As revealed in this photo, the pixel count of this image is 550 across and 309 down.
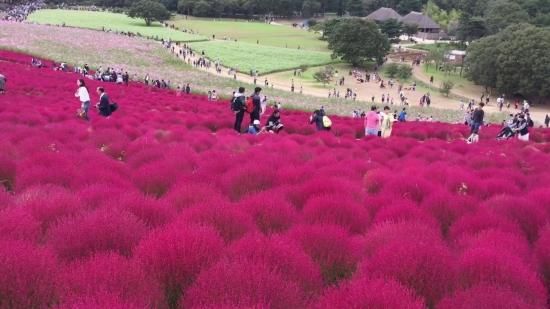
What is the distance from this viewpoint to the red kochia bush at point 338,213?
189 inches

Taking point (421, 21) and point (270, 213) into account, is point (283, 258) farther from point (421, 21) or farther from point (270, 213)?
point (421, 21)

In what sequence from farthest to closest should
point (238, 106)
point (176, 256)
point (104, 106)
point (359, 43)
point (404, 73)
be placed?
point (359, 43)
point (404, 73)
point (104, 106)
point (238, 106)
point (176, 256)

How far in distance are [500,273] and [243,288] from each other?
5.91 feet

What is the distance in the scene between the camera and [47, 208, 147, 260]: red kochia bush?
3.46m

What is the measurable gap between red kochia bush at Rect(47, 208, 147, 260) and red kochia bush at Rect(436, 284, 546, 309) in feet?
6.94

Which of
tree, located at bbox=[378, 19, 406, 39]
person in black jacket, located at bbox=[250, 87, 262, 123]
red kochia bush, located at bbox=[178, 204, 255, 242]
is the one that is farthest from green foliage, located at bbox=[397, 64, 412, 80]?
red kochia bush, located at bbox=[178, 204, 255, 242]

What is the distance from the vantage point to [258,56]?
77.2 meters

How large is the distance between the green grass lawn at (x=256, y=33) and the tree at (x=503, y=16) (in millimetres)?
30928

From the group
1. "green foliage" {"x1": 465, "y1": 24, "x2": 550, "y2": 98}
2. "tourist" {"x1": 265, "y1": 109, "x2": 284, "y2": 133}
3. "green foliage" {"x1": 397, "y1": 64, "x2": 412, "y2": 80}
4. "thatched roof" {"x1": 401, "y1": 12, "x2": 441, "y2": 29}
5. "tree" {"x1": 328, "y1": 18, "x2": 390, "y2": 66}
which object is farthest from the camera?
"thatched roof" {"x1": 401, "y1": 12, "x2": 441, "y2": 29}

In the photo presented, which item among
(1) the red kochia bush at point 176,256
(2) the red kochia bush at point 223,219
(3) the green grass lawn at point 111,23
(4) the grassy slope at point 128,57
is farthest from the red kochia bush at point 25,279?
(3) the green grass lawn at point 111,23

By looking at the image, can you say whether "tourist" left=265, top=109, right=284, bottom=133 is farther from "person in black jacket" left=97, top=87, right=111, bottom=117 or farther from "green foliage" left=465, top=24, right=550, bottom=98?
"green foliage" left=465, top=24, right=550, bottom=98

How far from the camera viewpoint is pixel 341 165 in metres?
8.01

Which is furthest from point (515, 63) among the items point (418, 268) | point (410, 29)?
point (418, 268)

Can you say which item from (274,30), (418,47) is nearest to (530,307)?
(418,47)
